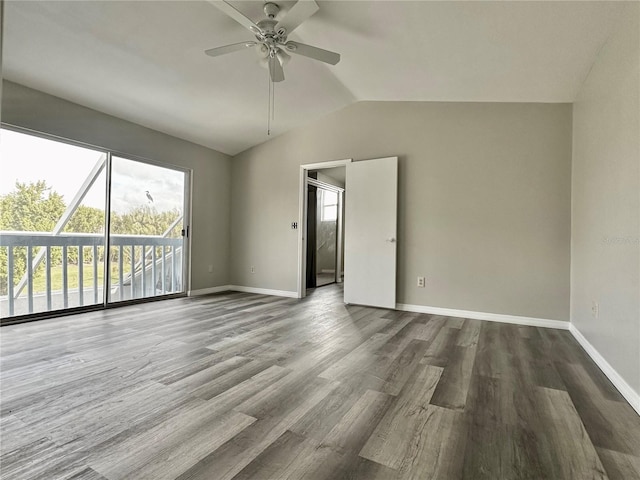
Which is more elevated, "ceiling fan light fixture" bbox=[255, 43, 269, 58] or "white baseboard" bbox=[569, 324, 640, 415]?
"ceiling fan light fixture" bbox=[255, 43, 269, 58]

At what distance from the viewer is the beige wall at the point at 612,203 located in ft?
6.10

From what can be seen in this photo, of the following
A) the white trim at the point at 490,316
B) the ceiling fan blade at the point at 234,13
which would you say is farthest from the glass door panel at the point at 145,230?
the white trim at the point at 490,316

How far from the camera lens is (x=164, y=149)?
4.41 meters

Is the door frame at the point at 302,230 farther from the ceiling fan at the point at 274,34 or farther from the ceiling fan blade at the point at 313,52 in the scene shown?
the ceiling fan blade at the point at 313,52

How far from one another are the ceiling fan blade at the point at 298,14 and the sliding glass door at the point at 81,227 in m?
2.73

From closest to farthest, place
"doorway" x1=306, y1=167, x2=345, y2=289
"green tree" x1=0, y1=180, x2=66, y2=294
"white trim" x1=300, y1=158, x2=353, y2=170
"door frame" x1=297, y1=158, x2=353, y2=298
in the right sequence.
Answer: "green tree" x1=0, y1=180, x2=66, y2=294
"white trim" x1=300, y1=158, x2=353, y2=170
"door frame" x1=297, y1=158, x2=353, y2=298
"doorway" x1=306, y1=167, x2=345, y2=289

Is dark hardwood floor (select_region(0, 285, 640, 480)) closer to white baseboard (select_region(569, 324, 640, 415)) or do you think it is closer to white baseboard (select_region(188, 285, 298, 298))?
white baseboard (select_region(569, 324, 640, 415))

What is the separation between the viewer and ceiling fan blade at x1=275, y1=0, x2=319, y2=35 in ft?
6.86

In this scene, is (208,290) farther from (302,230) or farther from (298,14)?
(298,14)

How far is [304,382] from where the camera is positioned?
1960 millimetres

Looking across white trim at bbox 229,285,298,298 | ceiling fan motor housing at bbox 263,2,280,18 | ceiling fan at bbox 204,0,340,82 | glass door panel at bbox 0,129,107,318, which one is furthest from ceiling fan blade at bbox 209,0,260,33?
white trim at bbox 229,285,298,298

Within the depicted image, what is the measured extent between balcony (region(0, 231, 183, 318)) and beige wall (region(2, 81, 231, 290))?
44cm

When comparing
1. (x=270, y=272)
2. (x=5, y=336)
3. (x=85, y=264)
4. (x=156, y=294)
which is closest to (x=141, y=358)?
(x=5, y=336)

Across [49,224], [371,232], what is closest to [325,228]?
[371,232]
